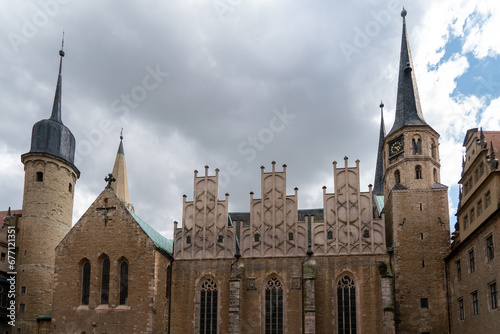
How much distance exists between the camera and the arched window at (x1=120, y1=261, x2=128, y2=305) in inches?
1420

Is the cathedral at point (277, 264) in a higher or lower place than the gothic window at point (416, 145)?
lower

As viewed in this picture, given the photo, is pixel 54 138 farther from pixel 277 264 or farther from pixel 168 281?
pixel 277 264

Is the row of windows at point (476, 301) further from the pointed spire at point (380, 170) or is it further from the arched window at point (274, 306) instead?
the pointed spire at point (380, 170)

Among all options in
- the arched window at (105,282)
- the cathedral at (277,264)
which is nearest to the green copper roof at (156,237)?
the cathedral at (277,264)

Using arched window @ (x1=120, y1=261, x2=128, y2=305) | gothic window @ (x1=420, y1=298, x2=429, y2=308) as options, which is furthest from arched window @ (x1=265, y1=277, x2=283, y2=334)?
arched window @ (x1=120, y1=261, x2=128, y2=305)

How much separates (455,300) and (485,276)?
18.5 feet

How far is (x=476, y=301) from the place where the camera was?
29312mm

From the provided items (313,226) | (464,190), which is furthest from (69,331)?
(464,190)

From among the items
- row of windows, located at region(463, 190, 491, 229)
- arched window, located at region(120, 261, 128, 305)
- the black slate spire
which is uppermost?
the black slate spire

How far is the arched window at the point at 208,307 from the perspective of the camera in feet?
120

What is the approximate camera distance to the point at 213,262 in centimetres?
3762

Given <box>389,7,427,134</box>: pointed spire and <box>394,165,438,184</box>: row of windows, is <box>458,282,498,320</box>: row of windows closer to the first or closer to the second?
<box>394,165,438,184</box>: row of windows

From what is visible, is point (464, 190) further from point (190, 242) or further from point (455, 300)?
point (190, 242)

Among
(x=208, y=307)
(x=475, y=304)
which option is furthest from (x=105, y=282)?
(x=475, y=304)
